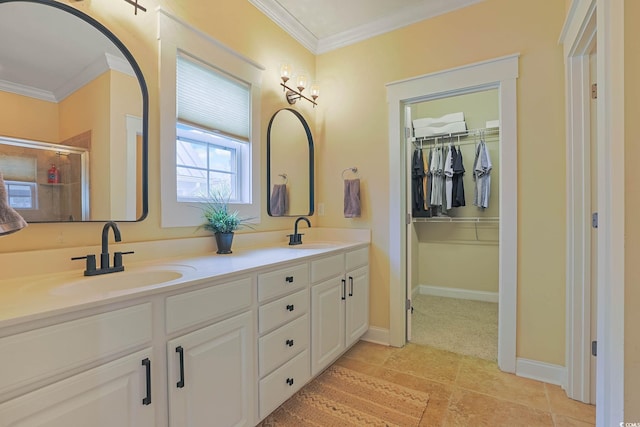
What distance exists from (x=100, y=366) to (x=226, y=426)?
642 mm

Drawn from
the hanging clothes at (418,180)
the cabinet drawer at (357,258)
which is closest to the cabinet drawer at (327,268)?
the cabinet drawer at (357,258)

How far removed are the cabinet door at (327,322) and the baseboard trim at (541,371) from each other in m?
1.24

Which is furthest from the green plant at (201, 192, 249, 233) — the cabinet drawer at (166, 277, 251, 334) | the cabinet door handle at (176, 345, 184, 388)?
the cabinet door handle at (176, 345, 184, 388)

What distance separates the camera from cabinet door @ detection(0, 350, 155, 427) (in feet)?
2.60

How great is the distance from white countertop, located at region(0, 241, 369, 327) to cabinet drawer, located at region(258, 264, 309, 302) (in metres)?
0.06

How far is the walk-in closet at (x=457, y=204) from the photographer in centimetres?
344

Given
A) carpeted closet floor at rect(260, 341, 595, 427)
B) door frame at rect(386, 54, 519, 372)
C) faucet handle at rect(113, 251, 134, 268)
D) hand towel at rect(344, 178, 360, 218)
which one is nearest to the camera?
faucet handle at rect(113, 251, 134, 268)

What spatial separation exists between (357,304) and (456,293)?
2.08m

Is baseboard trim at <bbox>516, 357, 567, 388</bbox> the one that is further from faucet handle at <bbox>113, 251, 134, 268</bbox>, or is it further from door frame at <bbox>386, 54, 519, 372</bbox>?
faucet handle at <bbox>113, 251, 134, 268</bbox>

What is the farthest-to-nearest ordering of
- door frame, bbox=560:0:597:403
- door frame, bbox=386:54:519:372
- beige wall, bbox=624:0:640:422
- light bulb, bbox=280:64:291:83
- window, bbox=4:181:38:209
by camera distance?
light bulb, bbox=280:64:291:83 → door frame, bbox=386:54:519:372 → door frame, bbox=560:0:597:403 → window, bbox=4:181:38:209 → beige wall, bbox=624:0:640:422

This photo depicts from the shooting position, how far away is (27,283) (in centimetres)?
110

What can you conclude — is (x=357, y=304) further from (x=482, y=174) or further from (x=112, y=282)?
(x=482, y=174)

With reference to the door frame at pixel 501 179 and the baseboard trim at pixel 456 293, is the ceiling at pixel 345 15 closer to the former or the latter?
the door frame at pixel 501 179

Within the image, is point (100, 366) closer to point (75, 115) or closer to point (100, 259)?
point (100, 259)
